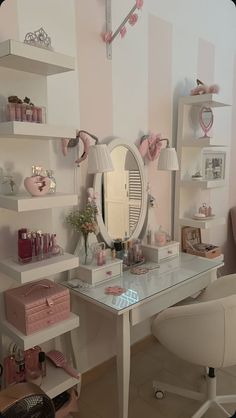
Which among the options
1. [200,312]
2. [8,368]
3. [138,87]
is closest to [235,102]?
[138,87]

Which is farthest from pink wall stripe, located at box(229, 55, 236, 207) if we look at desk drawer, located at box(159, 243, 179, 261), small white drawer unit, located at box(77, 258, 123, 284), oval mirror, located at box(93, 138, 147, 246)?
small white drawer unit, located at box(77, 258, 123, 284)

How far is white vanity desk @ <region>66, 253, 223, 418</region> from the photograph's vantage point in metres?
1.51

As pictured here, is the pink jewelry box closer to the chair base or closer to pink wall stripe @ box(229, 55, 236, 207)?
the chair base

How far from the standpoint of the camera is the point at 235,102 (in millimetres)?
2955

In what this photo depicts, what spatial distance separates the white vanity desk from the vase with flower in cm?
18

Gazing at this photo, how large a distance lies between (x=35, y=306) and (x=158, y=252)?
88cm

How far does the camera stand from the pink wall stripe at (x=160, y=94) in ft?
6.89

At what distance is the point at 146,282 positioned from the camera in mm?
1730

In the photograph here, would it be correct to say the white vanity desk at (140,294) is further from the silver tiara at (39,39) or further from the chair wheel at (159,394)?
the silver tiara at (39,39)

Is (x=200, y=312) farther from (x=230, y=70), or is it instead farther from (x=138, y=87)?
(x=230, y=70)

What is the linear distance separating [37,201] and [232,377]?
5.37 feet

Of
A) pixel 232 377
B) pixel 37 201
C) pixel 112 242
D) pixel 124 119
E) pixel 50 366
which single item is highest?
pixel 124 119

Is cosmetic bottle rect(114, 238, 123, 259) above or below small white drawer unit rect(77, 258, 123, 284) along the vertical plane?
above

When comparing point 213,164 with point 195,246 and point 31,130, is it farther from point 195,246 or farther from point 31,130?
point 31,130
